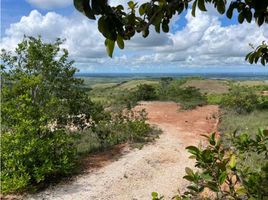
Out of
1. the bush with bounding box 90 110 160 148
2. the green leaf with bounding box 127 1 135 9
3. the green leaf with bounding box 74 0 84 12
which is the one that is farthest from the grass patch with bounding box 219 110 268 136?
the green leaf with bounding box 74 0 84 12

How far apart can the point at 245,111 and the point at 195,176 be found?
19.6 metres

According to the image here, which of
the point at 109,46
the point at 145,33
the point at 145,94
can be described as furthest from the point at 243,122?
the point at 109,46

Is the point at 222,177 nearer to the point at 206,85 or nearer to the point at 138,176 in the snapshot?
the point at 138,176

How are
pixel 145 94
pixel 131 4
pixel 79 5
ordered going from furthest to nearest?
1. pixel 145 94
2. pixel 131 4
3. pixel 79 5

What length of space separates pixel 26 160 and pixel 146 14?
6.92m

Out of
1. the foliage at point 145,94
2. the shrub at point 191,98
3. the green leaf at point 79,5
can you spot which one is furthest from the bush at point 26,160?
the foliage at point 145,94

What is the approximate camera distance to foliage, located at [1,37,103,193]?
26.8 feet

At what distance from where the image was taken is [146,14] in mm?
2219

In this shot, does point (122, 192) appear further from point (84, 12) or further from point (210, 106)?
point (210, 106)

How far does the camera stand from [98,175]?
956 centimetres

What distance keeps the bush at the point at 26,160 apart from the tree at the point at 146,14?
6.50 meters

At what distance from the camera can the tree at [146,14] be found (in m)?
1.29

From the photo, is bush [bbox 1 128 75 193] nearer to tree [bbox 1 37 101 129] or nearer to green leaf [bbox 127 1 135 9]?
Answer: tree [bbox 1 37 101 129]

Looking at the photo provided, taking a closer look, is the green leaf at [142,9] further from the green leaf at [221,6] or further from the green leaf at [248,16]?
the green leaf at [248,16]
